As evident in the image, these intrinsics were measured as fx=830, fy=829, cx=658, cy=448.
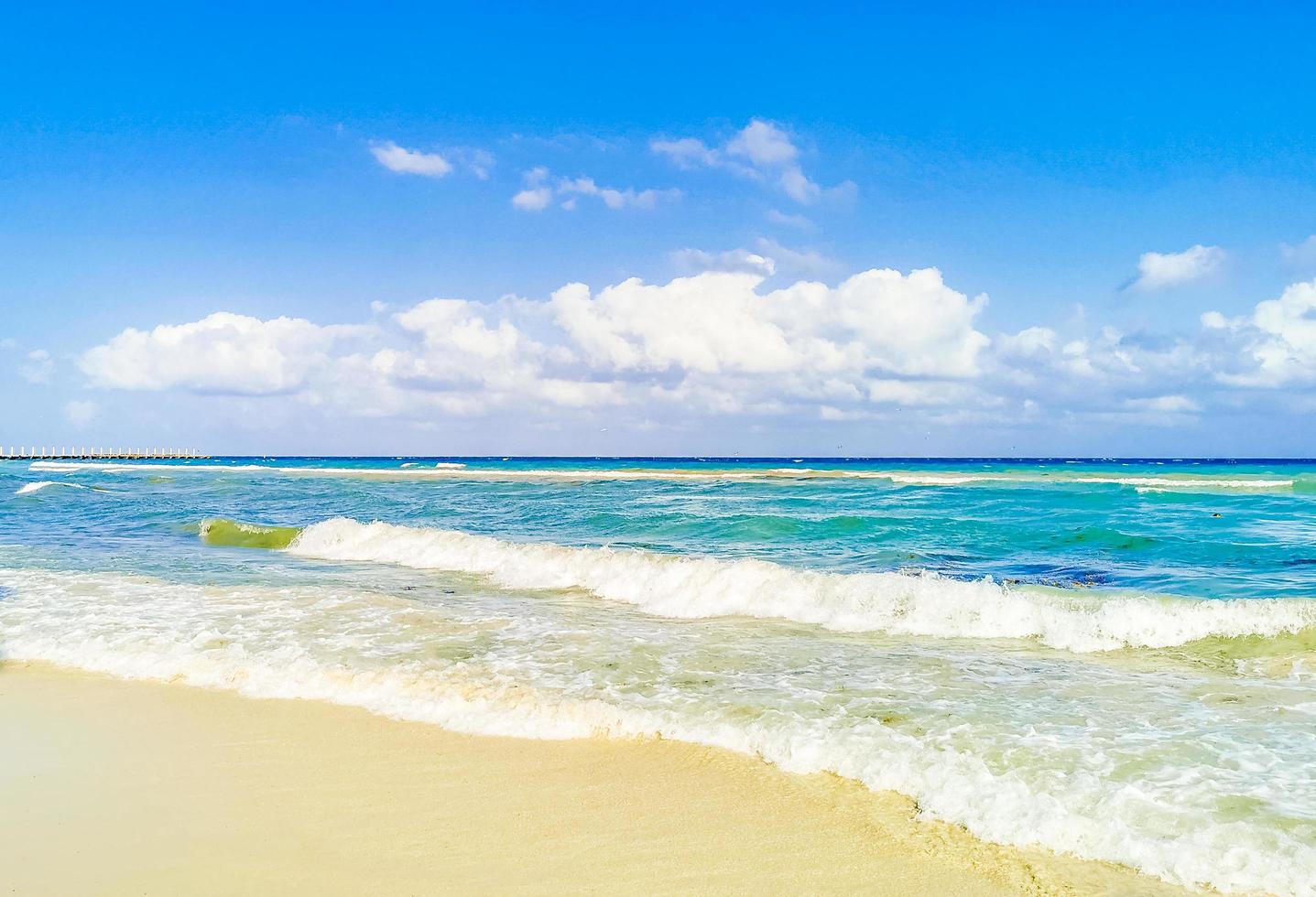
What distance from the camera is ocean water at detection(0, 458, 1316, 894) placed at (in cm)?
514

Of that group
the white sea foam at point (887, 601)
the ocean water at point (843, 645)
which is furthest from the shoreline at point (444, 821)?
the white sea foam at point (887, 601)

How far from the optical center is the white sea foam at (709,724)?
14.8ft

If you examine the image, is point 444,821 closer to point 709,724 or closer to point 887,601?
point 709,724

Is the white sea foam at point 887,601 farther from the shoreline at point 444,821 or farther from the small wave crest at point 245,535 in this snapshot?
the small wave crest at point 245,535

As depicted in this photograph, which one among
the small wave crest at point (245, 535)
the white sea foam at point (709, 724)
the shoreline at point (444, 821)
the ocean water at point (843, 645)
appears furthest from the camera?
the small wave crest at point (245, 535)

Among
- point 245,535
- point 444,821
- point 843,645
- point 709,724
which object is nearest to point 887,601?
point 843,645

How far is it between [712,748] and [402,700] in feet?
9.57

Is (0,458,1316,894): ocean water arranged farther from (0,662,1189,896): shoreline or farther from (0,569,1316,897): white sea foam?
(0,662,1189,896): shoreline

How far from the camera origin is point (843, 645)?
31.1 feet

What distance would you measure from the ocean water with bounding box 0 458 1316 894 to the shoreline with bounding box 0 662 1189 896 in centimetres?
40

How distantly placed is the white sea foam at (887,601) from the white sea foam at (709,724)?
232 cm

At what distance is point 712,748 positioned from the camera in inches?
240

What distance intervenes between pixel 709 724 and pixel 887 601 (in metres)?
5.43

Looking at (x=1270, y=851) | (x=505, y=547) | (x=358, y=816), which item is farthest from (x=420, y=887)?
(x=505, y=547)
